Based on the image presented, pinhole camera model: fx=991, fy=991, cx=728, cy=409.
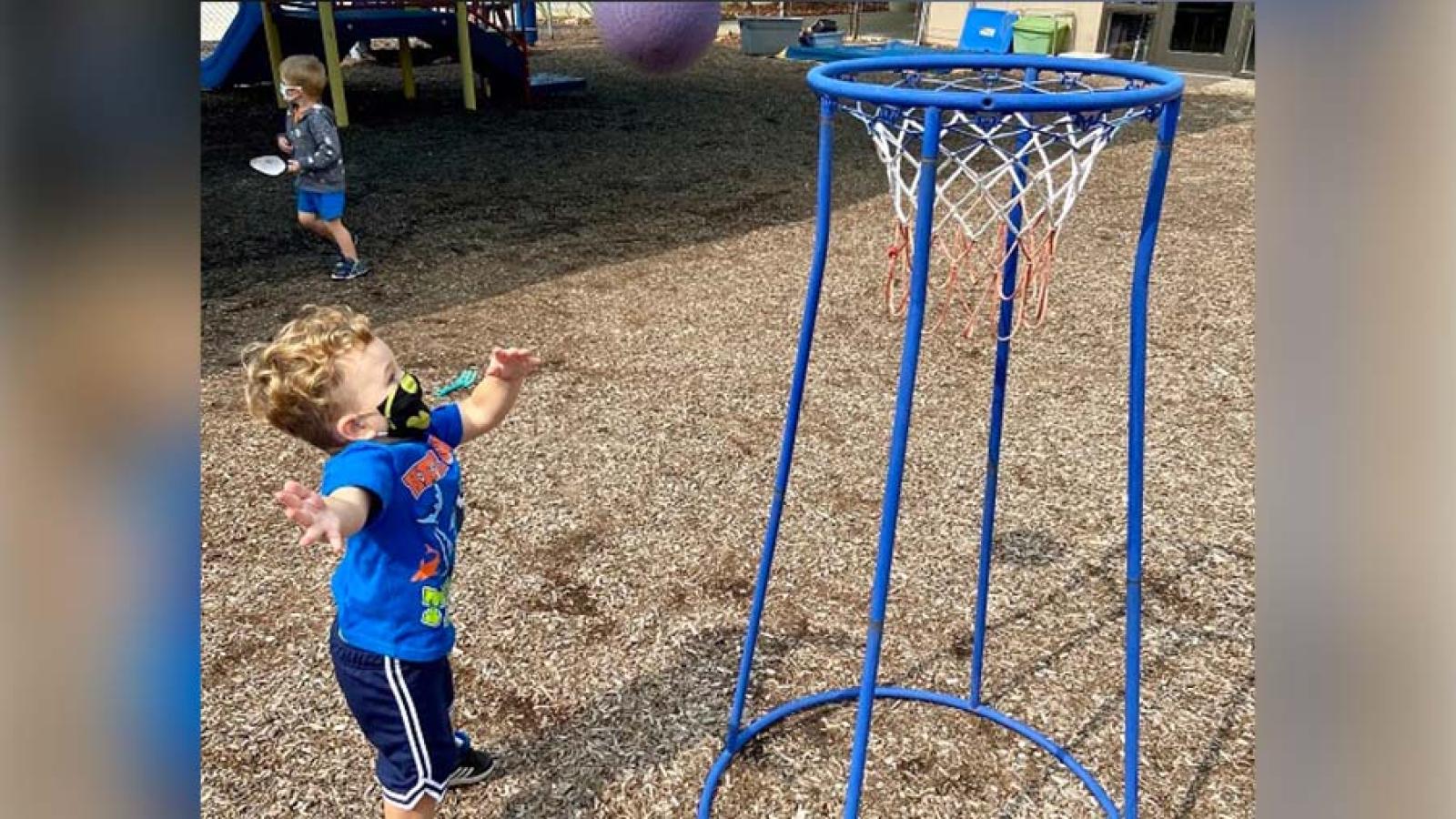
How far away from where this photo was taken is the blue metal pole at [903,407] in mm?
1823

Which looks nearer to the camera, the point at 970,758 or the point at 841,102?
the point at 841,102

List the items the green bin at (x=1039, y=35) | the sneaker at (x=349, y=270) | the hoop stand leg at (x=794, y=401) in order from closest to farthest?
the hoop stand leg at (x=794, y=401) → the sneaker at (x=349, y=270) → the green bin at (x=1039, y=35)

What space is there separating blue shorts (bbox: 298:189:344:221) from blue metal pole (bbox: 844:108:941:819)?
595cm

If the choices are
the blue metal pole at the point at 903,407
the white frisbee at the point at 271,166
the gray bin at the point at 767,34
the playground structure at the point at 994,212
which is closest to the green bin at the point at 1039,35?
the gray bin at the point at 767,34

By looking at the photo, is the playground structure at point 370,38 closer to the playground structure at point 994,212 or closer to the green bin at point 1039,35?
the green bin at point 1039,35

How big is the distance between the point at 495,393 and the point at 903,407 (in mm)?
1039

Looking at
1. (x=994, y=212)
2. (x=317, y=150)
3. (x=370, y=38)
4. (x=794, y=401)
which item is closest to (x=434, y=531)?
(x=794, y=401)

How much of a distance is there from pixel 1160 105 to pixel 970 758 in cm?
201

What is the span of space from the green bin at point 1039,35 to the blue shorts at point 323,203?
40.4ft

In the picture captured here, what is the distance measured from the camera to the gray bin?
1847 cm

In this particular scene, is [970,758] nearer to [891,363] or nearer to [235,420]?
[891,363]
